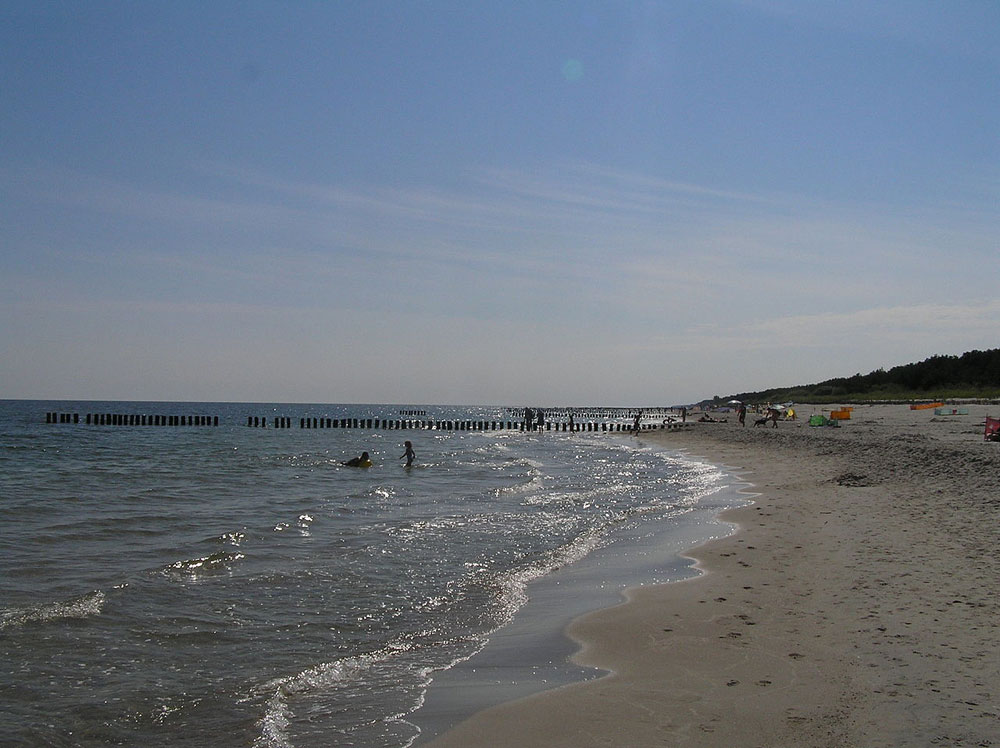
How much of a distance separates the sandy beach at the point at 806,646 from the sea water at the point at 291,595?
0.59 metres

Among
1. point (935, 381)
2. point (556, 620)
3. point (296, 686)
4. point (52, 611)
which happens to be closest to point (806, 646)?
point (556, 620)

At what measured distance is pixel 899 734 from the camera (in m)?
4.47

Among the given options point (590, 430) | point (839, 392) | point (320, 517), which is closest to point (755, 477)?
point (320, 517)

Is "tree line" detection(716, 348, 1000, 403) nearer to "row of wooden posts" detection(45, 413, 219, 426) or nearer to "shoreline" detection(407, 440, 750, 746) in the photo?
"shoreline" detection(407, 440, 750, 746)

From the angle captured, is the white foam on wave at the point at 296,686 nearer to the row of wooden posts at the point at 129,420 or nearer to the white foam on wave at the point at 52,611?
the white foam on wave at the point at 52,611

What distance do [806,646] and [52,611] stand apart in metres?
7.56

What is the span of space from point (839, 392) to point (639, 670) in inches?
3620

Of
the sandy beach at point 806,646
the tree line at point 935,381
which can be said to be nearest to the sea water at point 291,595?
the sandy beach at point 806,646

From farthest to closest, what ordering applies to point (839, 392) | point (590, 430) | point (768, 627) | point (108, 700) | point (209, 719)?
1. point (839, 392)
2. point (590, 430)
3. point (768, 627)
4. point (108, 700)
5. point (209, 719)

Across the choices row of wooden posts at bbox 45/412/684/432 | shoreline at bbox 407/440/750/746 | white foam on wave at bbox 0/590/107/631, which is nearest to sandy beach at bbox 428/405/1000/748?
shoreline at bbox 407/440/750/746

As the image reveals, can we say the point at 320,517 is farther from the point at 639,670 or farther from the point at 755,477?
the point at 755,477

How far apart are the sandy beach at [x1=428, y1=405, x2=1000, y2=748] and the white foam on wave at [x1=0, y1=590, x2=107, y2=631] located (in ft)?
17.1

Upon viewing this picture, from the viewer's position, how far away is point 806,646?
6.38 metres

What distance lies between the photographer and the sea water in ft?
18.5
